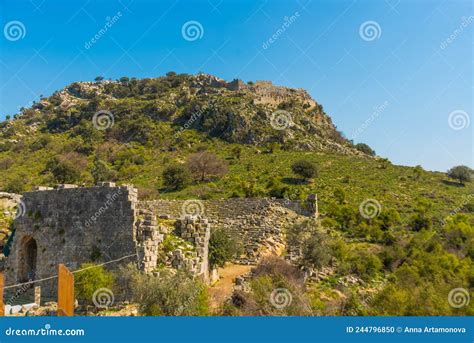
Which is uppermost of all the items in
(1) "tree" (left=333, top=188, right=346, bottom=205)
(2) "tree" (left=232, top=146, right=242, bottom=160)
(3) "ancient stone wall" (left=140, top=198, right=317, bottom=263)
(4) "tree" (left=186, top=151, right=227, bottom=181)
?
(2) "tree" (left=232, top=146, right=242, bottom=160)

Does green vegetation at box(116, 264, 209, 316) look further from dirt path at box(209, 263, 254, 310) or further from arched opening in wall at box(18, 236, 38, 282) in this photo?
arched opening in wall at box(18, 236, 38, 282)

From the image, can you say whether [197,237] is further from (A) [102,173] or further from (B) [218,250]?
(A) [102,173]

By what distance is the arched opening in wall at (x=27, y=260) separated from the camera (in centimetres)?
1858

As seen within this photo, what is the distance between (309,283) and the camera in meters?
20.8

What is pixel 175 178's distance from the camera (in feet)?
151

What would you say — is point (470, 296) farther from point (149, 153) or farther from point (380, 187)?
point (149, 153)

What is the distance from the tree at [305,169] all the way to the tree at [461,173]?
59.7 feet

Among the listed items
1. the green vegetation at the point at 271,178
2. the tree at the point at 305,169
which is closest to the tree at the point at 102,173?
the green vegetation at the point at 271,178

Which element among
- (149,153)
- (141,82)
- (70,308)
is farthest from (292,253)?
(141,82)

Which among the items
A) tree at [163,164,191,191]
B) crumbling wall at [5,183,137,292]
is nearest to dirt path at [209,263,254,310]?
crumbling wall at [5,183,137,292]

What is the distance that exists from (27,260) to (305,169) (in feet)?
103

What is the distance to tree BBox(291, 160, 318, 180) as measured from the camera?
46312 millimetres

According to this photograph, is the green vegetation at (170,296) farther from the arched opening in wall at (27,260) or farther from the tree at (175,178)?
the tree at (175,178)

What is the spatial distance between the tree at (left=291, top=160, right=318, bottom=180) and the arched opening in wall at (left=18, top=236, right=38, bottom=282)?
102 ft
